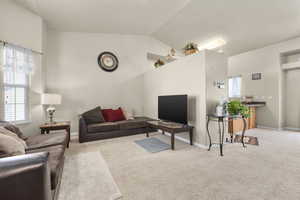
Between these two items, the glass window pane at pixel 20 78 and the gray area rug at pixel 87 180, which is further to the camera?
the glass window pane at pixel 20 78

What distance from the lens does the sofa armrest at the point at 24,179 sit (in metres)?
0.91

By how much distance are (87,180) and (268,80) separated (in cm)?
612

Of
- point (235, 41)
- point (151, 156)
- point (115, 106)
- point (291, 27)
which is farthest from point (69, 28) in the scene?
point (291, 27)

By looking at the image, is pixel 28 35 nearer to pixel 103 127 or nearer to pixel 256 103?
pixel 103 127

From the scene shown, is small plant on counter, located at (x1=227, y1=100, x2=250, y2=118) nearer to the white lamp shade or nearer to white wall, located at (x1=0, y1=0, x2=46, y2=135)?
the white lamp shade

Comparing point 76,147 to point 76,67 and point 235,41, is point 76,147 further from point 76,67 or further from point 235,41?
point 235,41

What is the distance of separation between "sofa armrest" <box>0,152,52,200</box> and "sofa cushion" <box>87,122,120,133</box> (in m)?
2.55

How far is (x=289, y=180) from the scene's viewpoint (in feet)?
5.87

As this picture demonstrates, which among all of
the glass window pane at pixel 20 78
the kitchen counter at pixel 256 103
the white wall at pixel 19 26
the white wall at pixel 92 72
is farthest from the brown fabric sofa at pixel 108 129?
the kitchen counter at pixel 256 103

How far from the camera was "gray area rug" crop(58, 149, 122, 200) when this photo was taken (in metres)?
1.53

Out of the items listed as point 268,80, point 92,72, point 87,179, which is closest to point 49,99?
point 92,72

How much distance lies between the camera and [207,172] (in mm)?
2008

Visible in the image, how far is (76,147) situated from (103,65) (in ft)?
8.85

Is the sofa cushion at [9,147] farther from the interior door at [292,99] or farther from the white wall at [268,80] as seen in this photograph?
the interior door at [292,99]
